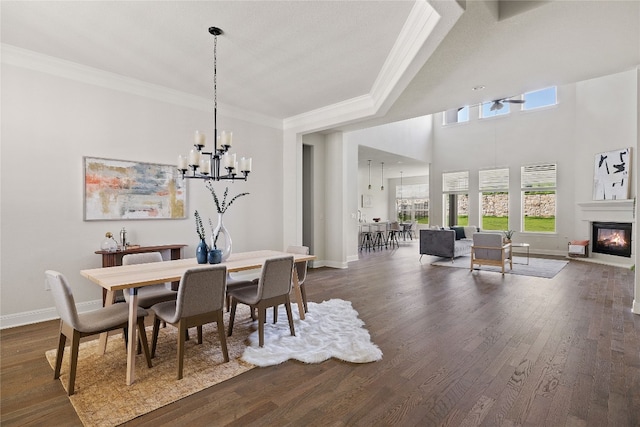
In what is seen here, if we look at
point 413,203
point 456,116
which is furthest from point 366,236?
point 456,116

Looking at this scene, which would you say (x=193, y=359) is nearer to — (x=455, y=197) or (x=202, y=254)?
(x=202, y=254)

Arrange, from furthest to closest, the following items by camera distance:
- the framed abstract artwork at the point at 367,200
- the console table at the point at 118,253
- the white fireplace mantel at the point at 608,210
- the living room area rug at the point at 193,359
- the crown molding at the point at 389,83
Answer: the framed abstract artwork at the point at 367,200 → the white fireplace mantel at the point at 608,210 → the console table at the point at 118,253 → the crown molding at the point at 389,83 → the living room area rug at the point at 193,359

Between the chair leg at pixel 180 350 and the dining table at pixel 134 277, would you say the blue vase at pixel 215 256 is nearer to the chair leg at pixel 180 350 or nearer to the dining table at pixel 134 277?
the dining table at pixel 134 277

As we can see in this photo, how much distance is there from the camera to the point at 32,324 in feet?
12.0

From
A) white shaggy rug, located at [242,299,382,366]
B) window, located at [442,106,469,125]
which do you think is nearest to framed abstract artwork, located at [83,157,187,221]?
white shaggy rug, located at [242,299,382,366]

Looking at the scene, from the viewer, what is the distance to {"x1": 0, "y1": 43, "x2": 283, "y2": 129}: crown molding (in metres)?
3.58

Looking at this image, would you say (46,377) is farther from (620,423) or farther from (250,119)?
(250,119)

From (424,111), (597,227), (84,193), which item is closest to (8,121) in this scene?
(84,193)

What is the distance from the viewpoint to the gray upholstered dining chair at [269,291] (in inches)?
119

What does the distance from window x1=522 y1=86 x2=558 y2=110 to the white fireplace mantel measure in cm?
319

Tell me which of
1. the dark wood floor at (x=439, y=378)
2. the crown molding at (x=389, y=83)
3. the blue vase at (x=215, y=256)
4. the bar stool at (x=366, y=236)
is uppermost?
the crown molding at (x=389, y=83)

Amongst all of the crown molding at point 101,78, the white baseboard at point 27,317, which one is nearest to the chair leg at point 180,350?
the white baseboard at point 27,317

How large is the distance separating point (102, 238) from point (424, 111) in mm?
5104

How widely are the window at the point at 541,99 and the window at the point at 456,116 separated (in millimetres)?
1753
